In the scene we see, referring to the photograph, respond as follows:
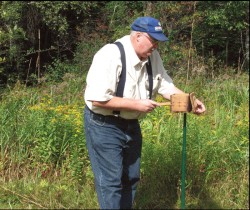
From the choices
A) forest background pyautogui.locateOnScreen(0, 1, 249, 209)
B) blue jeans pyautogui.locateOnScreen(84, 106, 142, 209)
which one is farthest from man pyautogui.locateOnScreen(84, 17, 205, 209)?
forest background pyautogui.locateOnScreen(0, 1, 249, 209)

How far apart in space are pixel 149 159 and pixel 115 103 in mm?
1585

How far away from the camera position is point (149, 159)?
15.8 feet

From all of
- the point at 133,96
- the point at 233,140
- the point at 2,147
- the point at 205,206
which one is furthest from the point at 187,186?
the point at 2,147

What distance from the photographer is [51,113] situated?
18.0ft

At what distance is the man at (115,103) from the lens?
339 cm

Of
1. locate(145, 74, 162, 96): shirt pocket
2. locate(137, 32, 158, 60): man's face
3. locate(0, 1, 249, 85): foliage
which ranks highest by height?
locate(0, 1, 249, 85): foliage

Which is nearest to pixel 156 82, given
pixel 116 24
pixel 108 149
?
pixel 108 149

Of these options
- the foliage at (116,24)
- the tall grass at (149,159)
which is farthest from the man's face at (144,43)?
the foliage at (116,24)

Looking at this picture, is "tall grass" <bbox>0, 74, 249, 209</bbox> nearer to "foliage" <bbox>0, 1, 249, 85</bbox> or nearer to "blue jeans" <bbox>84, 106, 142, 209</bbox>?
"blue jeans" <bbox>84, 106, 142, 209</bbox>

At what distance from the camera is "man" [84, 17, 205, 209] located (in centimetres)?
339

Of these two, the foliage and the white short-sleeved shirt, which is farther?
the foliage

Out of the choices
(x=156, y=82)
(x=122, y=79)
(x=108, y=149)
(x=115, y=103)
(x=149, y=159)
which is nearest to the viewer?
(x=115, y=103)

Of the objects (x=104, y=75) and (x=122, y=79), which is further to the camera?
(x=122, y=79)

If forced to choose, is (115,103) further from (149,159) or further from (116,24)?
(116,24)
